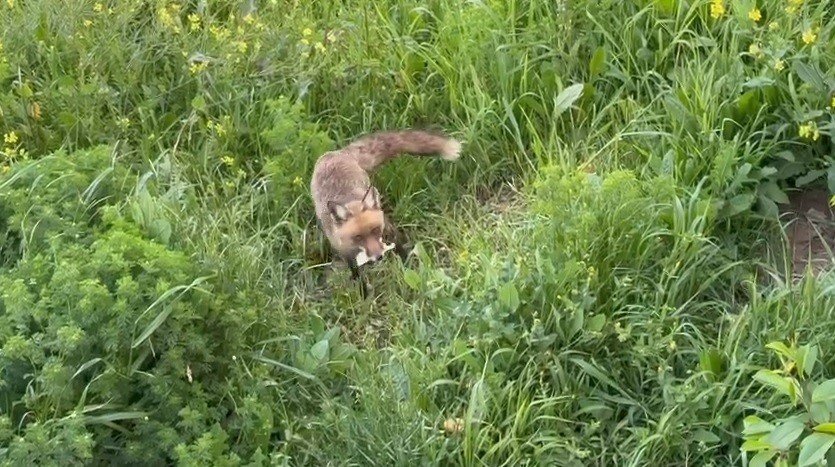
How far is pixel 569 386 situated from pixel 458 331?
43 centimetres

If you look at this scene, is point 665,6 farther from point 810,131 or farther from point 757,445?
point 757,445

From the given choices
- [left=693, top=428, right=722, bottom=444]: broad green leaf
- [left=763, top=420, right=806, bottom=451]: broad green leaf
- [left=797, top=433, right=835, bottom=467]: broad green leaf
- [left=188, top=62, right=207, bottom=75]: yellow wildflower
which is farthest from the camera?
[left=188, top=62, right=207, bottom=75]: yellow wildflower

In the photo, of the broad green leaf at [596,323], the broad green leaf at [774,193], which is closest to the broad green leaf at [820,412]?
the broad green leaf at [596,323]

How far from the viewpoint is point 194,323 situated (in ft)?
11.8

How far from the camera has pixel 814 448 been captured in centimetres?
279

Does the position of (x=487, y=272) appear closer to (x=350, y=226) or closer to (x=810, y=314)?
(x=350, y=226)

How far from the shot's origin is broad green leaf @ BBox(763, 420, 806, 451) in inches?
114

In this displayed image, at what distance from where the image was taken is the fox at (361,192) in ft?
13.9

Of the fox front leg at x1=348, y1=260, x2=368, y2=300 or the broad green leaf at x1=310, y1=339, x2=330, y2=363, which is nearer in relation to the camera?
the broad green leaf at x1=310, y1=339, x2=330, y2=363

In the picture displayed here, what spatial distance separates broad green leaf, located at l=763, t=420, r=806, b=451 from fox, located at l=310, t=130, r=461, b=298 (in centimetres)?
176

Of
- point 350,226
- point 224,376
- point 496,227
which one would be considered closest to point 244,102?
point 350,226

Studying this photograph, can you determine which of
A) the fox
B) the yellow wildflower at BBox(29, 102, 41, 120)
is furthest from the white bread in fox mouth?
the yellow wildflower at BBox(29, 102, 41, 120)

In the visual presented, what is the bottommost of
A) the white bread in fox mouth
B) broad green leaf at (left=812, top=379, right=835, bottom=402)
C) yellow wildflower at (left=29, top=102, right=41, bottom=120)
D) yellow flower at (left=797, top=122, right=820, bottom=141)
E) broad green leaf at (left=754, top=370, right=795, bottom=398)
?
the white bread in fox mouth

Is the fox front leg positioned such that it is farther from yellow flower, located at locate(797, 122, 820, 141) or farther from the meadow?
yellow flower, located at locate(797, 122, 820, 141)
